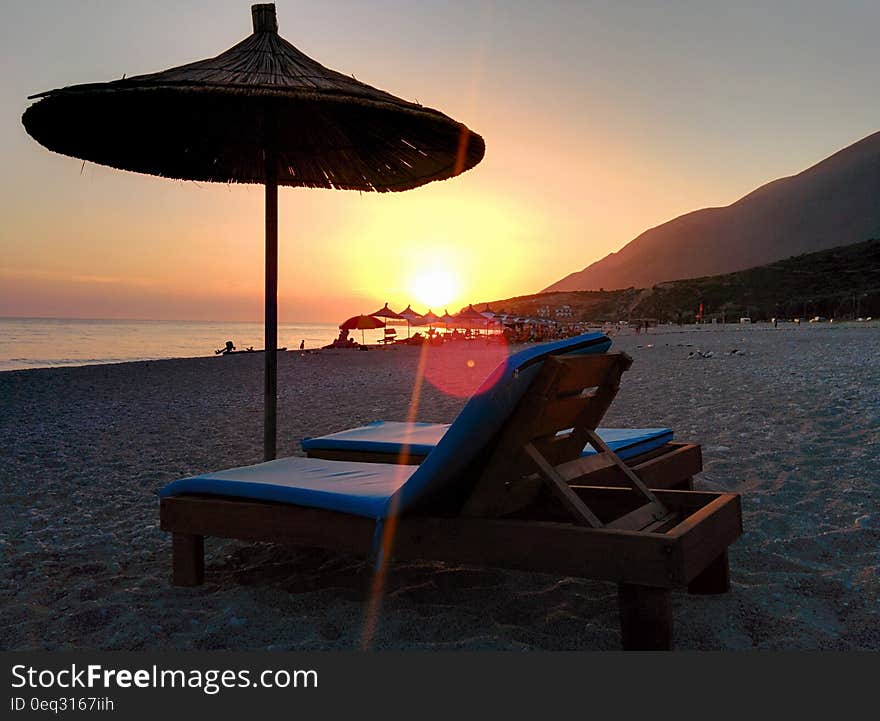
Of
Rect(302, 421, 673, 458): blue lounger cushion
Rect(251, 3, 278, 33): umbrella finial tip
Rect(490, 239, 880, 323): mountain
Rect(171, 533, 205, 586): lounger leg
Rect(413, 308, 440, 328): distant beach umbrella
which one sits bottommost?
Rect(171, 533, 205, 586): lounger leg

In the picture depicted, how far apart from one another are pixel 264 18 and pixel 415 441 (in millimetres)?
2501

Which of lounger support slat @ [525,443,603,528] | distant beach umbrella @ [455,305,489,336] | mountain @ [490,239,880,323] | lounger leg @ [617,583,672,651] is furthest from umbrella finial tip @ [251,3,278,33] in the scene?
mountain @ [490,239,880,323]

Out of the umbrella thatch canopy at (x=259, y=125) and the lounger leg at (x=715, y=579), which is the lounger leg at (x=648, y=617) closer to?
the lounger leg at (x=715, y=579)

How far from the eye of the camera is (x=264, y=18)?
362 centimetres

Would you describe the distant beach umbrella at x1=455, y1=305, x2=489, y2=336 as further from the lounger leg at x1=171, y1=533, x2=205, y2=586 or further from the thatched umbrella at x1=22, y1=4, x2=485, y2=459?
the lounger leg at x1=171, y1=533, x2=205, y2=586

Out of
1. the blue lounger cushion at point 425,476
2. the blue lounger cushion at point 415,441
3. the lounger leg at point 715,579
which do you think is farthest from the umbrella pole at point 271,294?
the lounger leg at point 715,579

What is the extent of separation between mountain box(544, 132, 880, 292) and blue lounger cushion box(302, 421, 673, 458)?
170117 millimetres

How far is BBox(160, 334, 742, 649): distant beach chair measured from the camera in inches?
70.4

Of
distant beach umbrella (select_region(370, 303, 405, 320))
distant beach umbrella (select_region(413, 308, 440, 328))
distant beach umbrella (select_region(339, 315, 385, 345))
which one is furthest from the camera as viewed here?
distant beach umbrella (select_region(413, 308, 440, 328))

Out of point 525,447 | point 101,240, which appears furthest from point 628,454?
point 101,240

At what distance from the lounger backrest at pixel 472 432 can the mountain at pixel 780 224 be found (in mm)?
171706

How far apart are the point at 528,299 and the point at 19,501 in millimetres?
123931

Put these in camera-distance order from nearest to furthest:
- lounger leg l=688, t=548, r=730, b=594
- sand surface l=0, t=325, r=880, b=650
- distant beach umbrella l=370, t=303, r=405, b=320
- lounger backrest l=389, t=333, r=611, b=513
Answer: lounger backrest l=389, t=333, r=611, b=513, sand surface l=0, t=325, r=880, b=650, lounger leg l=688, t=548, r=730, b=594, distant beach umbrella l=370, t=303, r=405, b=320

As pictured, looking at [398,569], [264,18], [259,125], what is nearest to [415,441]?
[398,569]
